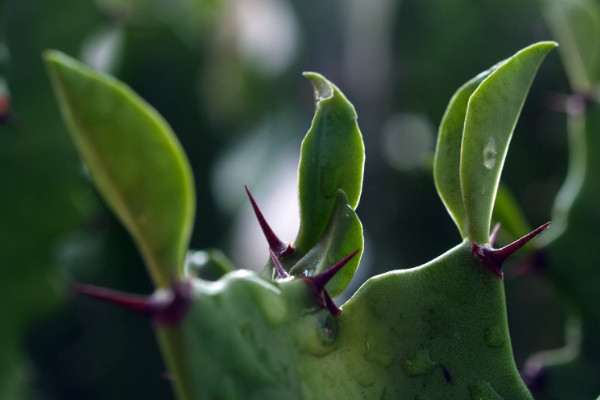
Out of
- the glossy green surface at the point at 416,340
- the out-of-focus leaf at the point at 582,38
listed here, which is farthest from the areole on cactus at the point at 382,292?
the out-of-focus leaf at the point at 582,38

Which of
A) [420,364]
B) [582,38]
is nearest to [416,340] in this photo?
[420,364]

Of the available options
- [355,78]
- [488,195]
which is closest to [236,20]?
[355,78]

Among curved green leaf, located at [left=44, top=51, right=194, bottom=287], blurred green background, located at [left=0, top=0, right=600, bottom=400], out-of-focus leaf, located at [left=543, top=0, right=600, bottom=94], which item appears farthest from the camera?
blurred green background, located at [left=0, top=0, right=600, bottom=400]

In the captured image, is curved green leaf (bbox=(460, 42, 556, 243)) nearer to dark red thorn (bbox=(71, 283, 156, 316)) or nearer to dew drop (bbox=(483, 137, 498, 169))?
dew drop (bbox=(483, 137, 498, 169))

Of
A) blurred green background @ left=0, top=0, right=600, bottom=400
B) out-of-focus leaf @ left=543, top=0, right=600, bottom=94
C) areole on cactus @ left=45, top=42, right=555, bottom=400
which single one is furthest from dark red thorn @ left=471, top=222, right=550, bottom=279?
blurred green background @ left=0, top=0, right=600, bottom=400

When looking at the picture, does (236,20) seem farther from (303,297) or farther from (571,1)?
(303,297)

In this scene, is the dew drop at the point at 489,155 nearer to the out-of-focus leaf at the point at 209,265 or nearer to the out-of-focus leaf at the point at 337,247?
the out-of-focus leaf at the point at 337,247
